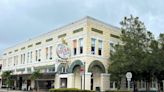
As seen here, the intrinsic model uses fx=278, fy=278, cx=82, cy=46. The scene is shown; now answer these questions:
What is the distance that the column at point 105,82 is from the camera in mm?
44625

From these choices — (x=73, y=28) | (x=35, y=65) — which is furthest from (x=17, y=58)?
(x=73, y=28)

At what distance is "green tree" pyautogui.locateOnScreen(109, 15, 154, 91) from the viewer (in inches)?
1592

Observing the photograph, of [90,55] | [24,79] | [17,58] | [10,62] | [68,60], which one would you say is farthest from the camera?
[10,62]

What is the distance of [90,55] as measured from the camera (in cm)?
4338

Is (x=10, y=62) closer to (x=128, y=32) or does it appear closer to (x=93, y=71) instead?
(x=93, y=71)

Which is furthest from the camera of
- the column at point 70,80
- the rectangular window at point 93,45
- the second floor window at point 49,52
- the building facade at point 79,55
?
the second floor window at point 49,52

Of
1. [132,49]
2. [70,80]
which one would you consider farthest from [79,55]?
[132,49]

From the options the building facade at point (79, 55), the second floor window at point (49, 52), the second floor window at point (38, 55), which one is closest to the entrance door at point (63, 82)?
the building facade at point (79, 55)

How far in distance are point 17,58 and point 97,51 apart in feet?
96.5

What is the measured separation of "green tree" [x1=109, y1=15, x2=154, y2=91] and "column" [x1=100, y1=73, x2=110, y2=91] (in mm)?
2076

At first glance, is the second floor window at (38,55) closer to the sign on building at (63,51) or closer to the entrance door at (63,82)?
the entrance door at (63,82)

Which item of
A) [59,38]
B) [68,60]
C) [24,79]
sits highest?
[59,38]

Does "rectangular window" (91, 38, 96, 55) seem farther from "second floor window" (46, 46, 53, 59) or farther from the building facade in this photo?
"second floor window" (46, 46, 53, 59)

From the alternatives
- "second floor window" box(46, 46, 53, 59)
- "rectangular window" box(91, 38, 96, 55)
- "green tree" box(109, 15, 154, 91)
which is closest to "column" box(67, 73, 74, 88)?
"rectangular window" box(91, 38, 96, 55)
